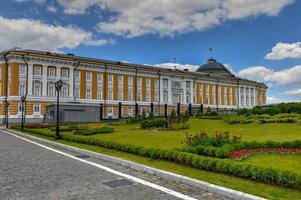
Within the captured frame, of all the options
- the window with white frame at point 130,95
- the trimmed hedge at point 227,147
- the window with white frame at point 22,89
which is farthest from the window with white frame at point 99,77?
the trimmed hedge at point 227,147

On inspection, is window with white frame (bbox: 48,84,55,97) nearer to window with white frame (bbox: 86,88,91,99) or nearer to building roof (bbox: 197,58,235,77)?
window with white frame (bbox: 86,88,91,99)

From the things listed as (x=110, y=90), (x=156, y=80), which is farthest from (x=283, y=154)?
(x=156, y=80)

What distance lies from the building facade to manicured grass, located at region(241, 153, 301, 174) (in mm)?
46036

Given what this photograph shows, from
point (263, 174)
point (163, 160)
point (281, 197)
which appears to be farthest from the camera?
point (163, 160)

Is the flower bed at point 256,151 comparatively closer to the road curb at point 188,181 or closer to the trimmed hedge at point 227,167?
the trimmed hedge at point 227,167

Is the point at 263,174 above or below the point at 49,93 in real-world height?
below

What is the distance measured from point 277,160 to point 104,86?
183 ft

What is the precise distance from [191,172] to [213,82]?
75257 mm

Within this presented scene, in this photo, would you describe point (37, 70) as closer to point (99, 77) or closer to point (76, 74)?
point (76, 74)

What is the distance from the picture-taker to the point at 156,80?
71875 mm

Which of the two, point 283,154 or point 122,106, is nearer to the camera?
point 283,154

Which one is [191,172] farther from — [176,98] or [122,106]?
[176,98]

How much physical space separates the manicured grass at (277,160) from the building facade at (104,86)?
46.0m

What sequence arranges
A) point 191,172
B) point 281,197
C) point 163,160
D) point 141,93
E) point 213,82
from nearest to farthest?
point 281,197
point 191,172
point 163,160
point 141,93
point 213,82
